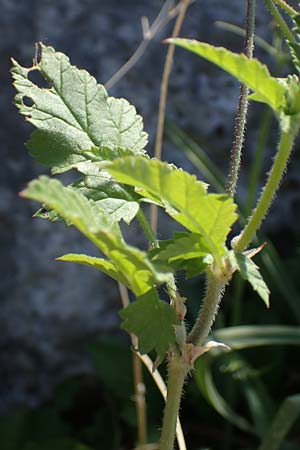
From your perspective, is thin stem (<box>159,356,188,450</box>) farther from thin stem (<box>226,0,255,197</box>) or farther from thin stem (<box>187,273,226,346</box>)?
thin stem (<box>226,0,255,197</box>)

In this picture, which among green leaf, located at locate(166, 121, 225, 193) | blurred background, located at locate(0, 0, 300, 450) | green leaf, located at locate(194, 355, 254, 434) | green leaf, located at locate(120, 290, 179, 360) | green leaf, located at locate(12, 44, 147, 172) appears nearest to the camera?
green leaf, located at locate(120, 290, 179, 360)

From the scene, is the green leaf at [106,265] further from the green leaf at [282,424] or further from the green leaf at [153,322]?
the green leaf at [282,424]

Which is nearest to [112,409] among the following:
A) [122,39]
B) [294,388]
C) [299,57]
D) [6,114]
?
[294,388]

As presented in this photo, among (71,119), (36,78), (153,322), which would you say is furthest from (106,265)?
(36,78)

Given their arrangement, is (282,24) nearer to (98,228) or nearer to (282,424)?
(98,228)

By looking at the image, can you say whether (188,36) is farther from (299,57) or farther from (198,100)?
(299,57)

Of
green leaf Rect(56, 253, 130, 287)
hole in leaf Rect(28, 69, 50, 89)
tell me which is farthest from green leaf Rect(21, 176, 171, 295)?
hole in leaf Rect(28, 69, 50, 89)
